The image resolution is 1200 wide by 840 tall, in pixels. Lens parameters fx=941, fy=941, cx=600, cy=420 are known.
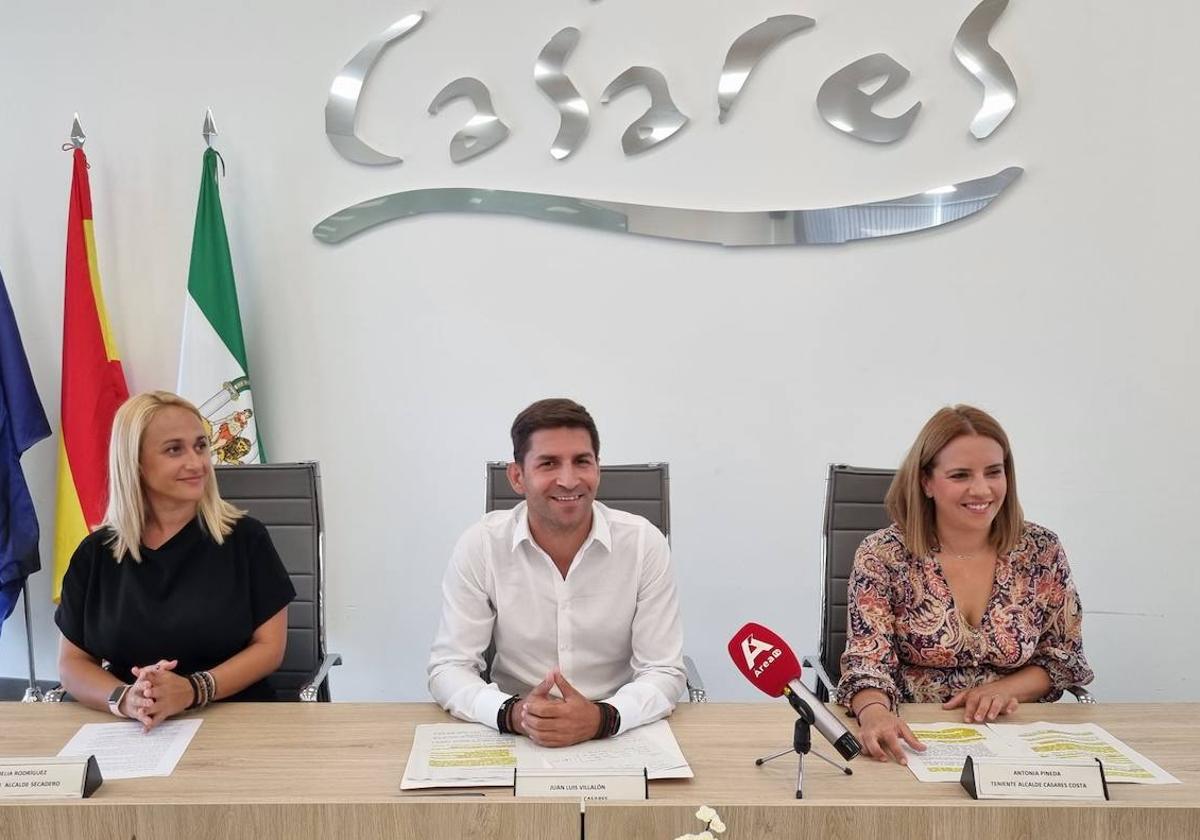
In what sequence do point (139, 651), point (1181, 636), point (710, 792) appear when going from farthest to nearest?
point (1181, 636), point (139, 651), point (710, 792)

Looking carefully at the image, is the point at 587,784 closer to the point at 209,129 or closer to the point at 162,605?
the point at 162,605

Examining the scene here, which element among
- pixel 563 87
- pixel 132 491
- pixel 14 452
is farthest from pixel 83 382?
pixel 563 87

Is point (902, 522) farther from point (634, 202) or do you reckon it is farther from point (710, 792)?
point (634, 202)

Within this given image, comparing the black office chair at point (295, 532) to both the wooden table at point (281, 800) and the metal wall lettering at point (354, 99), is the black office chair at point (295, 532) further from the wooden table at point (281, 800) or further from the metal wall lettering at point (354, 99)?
the metal wall lettering at point (354, 99)

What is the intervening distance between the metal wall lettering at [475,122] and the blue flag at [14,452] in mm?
1586

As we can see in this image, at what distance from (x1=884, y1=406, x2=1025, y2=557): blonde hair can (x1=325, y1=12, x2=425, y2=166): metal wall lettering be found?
198 cm

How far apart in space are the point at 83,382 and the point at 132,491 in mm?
1398

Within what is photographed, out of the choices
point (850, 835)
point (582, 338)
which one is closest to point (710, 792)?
point (850, 835)

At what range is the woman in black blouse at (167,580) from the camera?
1.97 metres

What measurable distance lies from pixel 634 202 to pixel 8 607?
2.43 m

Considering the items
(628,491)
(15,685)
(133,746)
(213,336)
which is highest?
(213,336)

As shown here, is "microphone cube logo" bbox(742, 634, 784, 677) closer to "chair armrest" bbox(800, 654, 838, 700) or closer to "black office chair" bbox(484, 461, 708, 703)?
"chair armrest" bbox(800, 654, 838, 700)

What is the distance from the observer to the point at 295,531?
2449 millimetres

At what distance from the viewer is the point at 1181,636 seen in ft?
9.82
